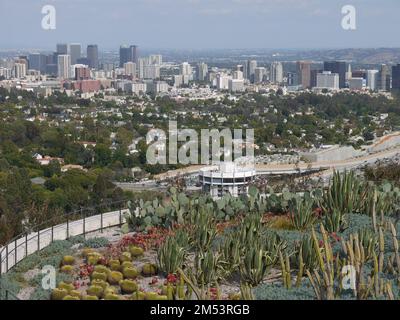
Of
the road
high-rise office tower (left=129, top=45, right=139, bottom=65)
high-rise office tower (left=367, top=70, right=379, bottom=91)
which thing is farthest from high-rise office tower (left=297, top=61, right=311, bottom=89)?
the road

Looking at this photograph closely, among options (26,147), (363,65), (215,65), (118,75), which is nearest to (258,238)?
(26,147)

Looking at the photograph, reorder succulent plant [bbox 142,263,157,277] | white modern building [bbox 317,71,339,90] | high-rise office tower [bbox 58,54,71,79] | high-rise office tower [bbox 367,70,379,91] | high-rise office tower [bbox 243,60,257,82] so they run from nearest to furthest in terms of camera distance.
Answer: succulent plant [bbox 142,263,157,277]
high-rise office tower [bbox 367,70,379,91]
white modern building [bbox 317,71,339,90]
high-rise office tower [bbox 58,54,71,79]
high-rise office tower [bbox 243,60,257,82]

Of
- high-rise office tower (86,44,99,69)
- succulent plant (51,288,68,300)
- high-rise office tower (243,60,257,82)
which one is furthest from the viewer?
high-rise office tower (86,44,99,69)

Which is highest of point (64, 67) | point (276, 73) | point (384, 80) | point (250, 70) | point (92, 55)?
point (92, 55)

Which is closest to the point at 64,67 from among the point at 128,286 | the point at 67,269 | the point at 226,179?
the point at 226,179

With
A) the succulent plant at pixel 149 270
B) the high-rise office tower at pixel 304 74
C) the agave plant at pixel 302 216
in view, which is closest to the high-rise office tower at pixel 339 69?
the high-rise office tower at pixel 304 74

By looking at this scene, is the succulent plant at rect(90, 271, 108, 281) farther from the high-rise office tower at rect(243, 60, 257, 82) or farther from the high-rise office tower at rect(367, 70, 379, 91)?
the high-rise office tower at rect(243, 60, 257, 82)

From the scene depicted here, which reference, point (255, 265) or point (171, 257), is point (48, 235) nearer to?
point (171, 257)

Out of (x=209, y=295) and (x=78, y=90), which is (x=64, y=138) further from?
(x=78, y=90)
